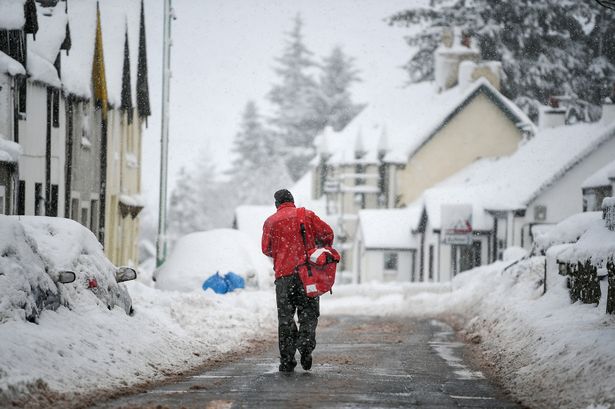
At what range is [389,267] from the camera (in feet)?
164

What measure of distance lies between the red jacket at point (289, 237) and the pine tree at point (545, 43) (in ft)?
155

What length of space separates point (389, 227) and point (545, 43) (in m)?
15.3

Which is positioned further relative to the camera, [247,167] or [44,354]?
[247,167]

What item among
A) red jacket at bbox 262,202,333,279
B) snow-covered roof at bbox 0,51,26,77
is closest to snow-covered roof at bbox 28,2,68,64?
snow-covered roof at bbox 0,51,26,77

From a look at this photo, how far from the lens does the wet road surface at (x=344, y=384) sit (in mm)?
8172

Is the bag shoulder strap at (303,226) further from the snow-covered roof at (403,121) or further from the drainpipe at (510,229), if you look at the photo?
the snow-covered roof at (403,121)

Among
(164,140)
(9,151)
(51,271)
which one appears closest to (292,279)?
(51,271)

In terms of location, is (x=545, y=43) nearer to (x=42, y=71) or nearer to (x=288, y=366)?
(x=42, y=71)

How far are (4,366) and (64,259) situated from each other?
11.6 ft

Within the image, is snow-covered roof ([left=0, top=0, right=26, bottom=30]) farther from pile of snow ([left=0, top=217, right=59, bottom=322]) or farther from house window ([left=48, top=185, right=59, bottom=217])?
pile of snow ([left=0, top=217, right=59, bottom=322])

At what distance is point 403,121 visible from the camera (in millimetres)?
56000

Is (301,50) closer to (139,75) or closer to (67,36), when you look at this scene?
(139,75)

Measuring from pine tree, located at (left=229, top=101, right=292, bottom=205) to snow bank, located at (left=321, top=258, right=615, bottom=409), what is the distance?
68529mm

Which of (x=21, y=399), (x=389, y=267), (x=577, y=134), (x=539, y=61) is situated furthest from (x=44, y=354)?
(x=539, y=61)
